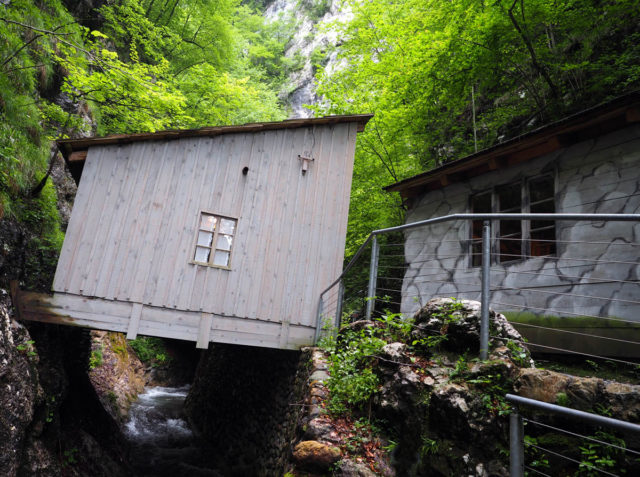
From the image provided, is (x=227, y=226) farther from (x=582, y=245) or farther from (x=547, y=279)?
(x=582, y=245)

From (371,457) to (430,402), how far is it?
91 centimetres

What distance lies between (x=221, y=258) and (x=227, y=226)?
A: 2.19ft

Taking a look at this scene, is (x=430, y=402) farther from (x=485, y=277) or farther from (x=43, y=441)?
(x=43, y=441)

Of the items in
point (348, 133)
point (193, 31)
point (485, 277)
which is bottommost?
point (485, 277)

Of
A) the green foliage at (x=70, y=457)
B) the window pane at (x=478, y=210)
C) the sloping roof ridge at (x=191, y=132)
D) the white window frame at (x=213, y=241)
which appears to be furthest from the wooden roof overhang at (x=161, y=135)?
the green foliage at (x=70, y=457)

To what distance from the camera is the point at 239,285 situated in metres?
7.11

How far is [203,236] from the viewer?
717 centimetres

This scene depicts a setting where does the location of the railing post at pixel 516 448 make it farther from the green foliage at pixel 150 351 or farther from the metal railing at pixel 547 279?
the green foliage at pixel 150 351

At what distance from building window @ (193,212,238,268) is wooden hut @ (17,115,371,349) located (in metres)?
0.02

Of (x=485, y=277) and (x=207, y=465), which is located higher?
(x=485, y=277)

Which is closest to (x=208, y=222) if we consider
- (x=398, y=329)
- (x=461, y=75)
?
(x=398, y=329)

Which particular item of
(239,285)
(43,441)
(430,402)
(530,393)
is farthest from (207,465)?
(530,393)

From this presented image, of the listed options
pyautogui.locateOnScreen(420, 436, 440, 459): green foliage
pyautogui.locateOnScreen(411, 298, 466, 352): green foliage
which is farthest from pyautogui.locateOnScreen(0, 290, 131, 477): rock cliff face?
pyautogui.locateOnScreen(411, 298, 466, 352): green foliage

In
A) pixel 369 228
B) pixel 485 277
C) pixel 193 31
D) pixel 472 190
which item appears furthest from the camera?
pixel 193 31
